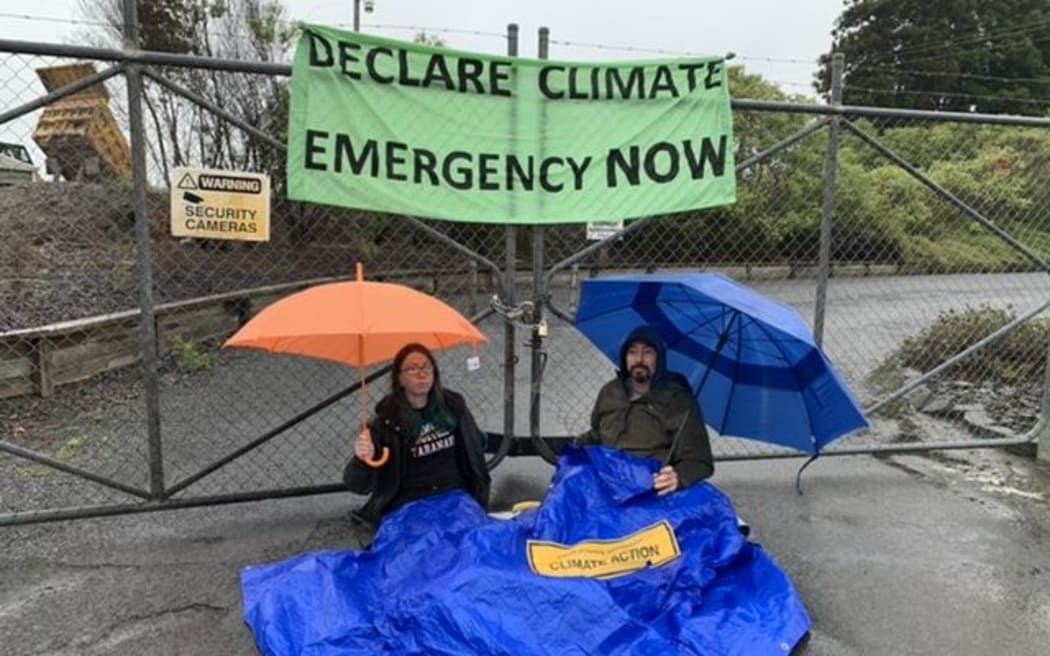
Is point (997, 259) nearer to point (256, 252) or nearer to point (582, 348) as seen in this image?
point (582, 348)

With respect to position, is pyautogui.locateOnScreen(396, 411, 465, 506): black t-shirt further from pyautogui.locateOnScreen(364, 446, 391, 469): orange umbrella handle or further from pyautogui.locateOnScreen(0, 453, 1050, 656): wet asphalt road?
pyautogui.locateOnScreen(0, 453, 1050, 656): wet asphalt road

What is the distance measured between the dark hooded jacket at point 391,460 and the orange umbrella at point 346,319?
1.21 feet

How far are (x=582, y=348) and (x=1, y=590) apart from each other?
6144 mm

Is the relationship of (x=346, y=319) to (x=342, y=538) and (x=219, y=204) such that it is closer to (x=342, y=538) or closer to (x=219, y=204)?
(x=219, y=204)

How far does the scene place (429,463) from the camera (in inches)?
141

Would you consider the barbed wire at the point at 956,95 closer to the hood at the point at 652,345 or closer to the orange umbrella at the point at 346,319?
the hood at the point at 652,345

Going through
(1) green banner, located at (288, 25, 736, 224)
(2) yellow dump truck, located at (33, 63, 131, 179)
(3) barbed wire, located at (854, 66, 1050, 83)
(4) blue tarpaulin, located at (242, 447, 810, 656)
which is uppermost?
(3) barbed wire, located at (854, 66, 1050, 83)

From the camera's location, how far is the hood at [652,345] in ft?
11.6

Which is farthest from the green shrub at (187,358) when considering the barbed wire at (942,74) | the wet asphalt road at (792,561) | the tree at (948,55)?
the barbed wire at (942,74)

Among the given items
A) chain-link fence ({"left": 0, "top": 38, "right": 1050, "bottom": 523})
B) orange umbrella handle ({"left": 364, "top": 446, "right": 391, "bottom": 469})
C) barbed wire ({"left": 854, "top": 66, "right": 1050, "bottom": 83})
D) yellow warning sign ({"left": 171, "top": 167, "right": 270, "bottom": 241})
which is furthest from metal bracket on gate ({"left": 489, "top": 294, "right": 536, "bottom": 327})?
barbed wire ({"left": 854, "top": 66, "right": 1050, "bottom": 83})

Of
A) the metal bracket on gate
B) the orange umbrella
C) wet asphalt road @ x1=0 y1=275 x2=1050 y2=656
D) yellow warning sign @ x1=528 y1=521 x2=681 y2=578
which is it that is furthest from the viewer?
the metal bracket on gate

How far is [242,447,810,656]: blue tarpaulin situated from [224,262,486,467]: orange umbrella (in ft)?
2.58

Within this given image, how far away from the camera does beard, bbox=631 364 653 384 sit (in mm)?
3551

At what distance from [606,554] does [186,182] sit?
7.97 feet
